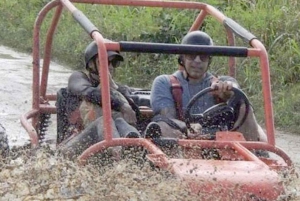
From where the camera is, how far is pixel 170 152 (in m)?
5.13

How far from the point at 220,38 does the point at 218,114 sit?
5.08 metres

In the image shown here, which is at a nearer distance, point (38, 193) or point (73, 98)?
point (38, 193)

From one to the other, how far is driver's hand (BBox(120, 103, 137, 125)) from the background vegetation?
10.8ft

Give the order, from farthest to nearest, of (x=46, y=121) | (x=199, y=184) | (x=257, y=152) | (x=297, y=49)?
(x=297, y=49)
(x=46, y=121)
(x=257, y=152)
(x=199, y=184)

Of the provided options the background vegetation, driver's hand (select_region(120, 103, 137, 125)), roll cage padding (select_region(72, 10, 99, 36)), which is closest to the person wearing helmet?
driver's hand (select_region(120, 103, 137, 125))

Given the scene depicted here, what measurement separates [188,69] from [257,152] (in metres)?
0.67

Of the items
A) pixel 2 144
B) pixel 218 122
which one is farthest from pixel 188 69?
pixel 2 144

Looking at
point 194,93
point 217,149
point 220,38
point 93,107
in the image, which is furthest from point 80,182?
point 220,38

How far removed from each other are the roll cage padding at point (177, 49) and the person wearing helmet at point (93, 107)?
1.51ft

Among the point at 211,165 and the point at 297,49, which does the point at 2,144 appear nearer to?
the point at 211,165

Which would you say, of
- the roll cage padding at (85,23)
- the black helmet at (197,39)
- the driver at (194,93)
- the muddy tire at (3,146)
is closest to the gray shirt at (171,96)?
the driver at (194,93)

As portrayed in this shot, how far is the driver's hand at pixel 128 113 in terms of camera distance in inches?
225

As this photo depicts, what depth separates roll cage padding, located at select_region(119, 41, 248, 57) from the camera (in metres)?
5.05

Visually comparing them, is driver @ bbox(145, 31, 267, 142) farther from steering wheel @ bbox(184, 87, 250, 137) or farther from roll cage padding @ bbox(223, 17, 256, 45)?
roll cage padding @ bbox(223, 17, 256, 45)
